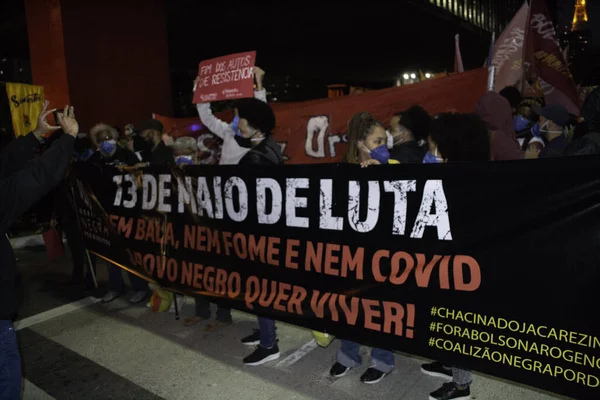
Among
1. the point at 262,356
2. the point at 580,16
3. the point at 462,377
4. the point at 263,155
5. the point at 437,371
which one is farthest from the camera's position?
the point at 580,16

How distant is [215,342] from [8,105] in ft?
24.6

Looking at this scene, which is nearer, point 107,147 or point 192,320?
point 192,320

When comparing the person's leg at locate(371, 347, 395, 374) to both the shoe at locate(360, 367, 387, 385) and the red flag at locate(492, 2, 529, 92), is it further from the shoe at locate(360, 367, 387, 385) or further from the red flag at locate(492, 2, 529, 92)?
the red flag at locate(492, 2, 529, 92)

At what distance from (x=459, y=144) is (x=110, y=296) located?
434 centimetres

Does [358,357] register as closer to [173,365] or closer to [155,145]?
[173,365]

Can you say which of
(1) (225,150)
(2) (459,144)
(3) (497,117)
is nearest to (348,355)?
(2) (459,144)

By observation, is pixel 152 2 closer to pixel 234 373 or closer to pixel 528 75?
pixel 528 75

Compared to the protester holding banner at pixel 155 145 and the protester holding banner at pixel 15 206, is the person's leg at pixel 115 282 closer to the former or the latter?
the protester holding banner at pixel 155 145

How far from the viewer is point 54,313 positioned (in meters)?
4.97

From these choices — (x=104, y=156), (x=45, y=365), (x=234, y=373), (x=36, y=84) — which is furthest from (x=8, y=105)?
(x=234, y=373)

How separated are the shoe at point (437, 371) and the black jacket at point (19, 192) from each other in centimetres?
272

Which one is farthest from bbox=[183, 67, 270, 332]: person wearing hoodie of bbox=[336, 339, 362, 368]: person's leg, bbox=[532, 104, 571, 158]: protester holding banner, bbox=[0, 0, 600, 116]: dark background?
bbox=[0, 0, 600, 116]: dark background

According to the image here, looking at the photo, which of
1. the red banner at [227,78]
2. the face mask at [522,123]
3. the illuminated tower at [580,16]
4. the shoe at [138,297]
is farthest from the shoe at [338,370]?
the illuminated tower at [580,16]

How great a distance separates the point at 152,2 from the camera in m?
8.95
